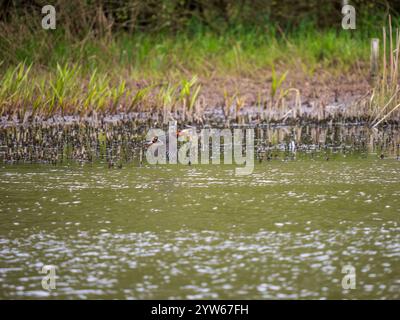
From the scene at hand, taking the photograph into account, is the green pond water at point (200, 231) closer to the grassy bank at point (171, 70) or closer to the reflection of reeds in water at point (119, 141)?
→ the reflection of reeds in water at point (119, 141)

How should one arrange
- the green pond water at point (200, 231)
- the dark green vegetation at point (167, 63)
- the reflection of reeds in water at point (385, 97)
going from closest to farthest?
1. the green pond water at point (200, 231)
2. the reflection of reeds in water at point (385, 97)
3. the dark green vegetation at point (167, 63)

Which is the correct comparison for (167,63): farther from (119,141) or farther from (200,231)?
(200,231)

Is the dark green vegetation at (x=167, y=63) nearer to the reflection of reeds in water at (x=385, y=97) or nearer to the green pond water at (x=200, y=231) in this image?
the reflection of reeds in water at (x=385, y=97)

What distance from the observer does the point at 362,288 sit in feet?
12.5

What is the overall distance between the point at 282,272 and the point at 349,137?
4.81 meters

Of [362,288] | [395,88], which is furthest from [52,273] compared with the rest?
[395,88]

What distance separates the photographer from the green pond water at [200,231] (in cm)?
388

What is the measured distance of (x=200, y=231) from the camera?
4.80 m

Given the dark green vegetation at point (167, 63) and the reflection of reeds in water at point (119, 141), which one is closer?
the reflection of reeds in water at point (119, 141)

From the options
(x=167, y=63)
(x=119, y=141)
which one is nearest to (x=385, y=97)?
(x=119, y=141)

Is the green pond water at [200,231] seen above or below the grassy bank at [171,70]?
below

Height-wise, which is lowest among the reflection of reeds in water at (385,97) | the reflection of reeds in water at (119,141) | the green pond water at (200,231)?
the green pond water at (200,231)

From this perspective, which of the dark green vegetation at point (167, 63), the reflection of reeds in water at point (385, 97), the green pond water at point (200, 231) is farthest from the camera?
the dark green vegetation at point (167, 63)

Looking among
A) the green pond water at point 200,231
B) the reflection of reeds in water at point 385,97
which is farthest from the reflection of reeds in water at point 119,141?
Answer: the green pond water at point 200,231
